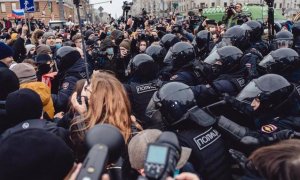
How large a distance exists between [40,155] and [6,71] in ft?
8.28

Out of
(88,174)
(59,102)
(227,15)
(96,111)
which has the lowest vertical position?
(59,102)

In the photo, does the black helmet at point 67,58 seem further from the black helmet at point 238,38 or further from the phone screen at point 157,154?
the phone screen at point 157,154

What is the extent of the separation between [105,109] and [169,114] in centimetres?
53

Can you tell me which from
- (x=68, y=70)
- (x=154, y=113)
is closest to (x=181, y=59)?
(x=68, y=70)

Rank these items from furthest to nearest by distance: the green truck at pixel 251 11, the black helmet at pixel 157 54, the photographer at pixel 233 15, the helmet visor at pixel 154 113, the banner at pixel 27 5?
the green truck at pixel 251 11
the banner at pixel 27 5
the photographer at pixel 233 15
the black helmet at pixel 157 54
the helmet visor at pixel 154 113

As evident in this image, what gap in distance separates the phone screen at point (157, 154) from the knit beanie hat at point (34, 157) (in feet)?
1.90

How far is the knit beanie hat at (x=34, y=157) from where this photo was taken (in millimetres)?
1477

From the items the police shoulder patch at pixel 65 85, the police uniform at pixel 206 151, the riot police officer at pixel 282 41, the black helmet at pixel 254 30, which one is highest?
the black helmet at pixel 254 30

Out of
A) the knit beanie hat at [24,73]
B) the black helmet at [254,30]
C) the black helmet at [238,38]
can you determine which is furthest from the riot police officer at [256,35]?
the knit beanie hat at [24,73]

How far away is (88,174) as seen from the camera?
1070 millimetres

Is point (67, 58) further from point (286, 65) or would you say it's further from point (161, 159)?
point (161, 159)

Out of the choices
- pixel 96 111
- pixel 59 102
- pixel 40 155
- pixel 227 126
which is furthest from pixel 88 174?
pixel 59 102

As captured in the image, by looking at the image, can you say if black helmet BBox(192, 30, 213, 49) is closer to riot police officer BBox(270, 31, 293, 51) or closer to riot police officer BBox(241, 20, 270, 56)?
riot police officer BBox(241, 20, 270, 56)

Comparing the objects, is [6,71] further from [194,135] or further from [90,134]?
[90,134]
